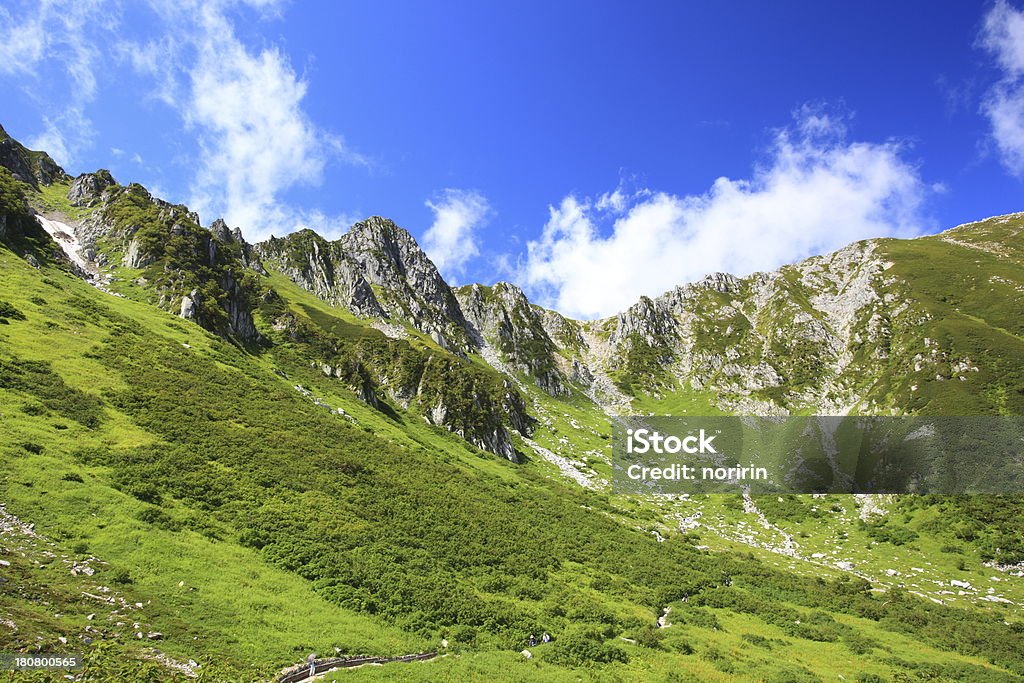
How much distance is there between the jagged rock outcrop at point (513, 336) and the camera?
164 m

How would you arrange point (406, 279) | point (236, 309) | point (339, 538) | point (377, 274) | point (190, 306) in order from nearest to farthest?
1. point (339, 538)
2. point (190, 306)
3. point (236, 309)
4. point (377, 274)
5. point (406, 279)

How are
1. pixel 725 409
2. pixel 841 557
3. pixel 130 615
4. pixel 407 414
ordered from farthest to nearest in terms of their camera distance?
pixel 725 409 → pixel 407 414 → pixel 841 557 → pixel 130 615

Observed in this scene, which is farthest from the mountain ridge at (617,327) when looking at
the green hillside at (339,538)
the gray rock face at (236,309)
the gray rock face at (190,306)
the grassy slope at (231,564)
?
the grassy slope at (231,564)

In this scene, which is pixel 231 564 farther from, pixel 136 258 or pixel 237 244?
pixel 237 244

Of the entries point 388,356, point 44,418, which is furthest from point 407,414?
point 44,418

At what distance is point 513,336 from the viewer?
184125 millimetres

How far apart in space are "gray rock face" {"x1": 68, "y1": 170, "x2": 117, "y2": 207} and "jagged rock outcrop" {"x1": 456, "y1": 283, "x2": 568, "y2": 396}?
111184mm

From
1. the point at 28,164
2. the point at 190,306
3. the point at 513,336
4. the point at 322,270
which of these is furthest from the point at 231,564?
the point at 513,336

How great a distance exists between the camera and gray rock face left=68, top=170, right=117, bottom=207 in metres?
103

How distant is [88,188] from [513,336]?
127212 millimetres

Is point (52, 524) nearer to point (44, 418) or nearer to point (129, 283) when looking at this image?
point (44, 418)

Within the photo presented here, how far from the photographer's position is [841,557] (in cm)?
5731

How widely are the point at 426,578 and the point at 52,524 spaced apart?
17443 mm

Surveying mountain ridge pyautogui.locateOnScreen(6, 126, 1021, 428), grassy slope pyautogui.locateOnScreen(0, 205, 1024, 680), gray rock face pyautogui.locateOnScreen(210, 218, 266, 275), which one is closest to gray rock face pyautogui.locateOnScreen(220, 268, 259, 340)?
mountain ridge pyautogui.locateOnScreen(6, 126, 1021, 428)
